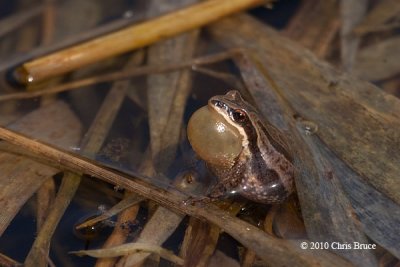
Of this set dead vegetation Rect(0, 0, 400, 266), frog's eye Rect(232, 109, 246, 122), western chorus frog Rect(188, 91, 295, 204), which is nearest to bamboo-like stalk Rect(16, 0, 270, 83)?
dead vegetation Rect(0, 0, 400, 266)

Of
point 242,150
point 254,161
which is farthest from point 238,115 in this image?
point 254,161

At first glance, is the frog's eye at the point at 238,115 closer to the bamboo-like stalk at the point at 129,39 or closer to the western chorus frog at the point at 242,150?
the western chorus frog at the point at 242,150

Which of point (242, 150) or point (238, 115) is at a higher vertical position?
point (238, 115)

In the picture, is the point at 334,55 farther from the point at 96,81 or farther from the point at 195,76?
the point at 96,81

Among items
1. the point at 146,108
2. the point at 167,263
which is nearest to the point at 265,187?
the point at 167,263

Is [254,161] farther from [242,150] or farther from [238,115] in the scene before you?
[238,115]

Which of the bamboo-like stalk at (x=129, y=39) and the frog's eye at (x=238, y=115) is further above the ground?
the frog's eye at (x=238, y=115)

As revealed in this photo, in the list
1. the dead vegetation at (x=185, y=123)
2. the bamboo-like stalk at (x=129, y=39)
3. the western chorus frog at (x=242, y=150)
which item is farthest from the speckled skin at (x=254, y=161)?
the bamboo-like stalk at (x=129, y=39)
